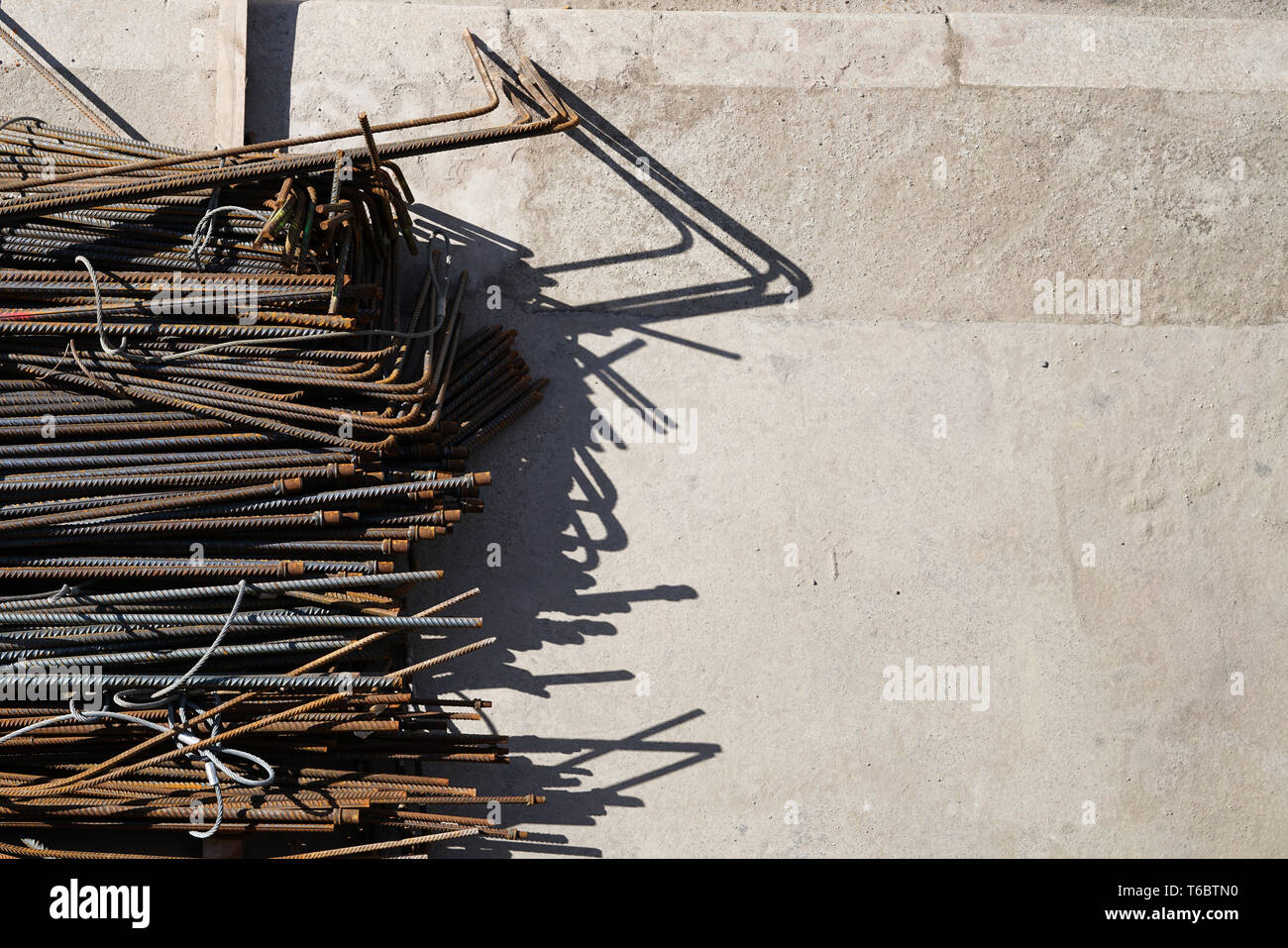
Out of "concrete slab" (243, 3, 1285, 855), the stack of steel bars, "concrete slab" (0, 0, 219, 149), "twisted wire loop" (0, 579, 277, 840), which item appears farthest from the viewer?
"concrete slab" (0, 0, 219, 149)

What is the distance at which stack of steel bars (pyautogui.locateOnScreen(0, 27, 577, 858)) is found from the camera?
4.07 meters

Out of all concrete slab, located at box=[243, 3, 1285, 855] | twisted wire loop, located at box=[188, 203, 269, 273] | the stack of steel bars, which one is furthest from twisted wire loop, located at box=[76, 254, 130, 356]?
concrete slab, located at box=[243, 3, 1285, 855]

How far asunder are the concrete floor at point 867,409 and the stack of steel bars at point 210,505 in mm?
601

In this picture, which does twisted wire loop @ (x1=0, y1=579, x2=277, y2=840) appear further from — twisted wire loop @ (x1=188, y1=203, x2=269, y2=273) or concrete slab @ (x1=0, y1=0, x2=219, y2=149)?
concrete slab @ (x1=0, y1=0, x2=219, y2=149)

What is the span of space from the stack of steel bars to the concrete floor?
601mm

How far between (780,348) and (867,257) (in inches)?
25.8

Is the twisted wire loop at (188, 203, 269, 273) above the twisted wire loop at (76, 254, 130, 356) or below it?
above

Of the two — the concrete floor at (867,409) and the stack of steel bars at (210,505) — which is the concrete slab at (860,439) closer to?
the concrete floor at (867,409)

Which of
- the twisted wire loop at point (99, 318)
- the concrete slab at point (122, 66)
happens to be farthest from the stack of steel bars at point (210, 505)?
the concrete slab at point (122, 66)

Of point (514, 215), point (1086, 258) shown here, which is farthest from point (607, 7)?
point (1086, 258)

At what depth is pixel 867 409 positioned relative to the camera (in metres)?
4.80

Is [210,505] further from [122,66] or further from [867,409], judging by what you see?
[867,409]

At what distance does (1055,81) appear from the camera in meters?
4.97

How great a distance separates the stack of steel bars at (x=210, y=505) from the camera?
13.4 ft
